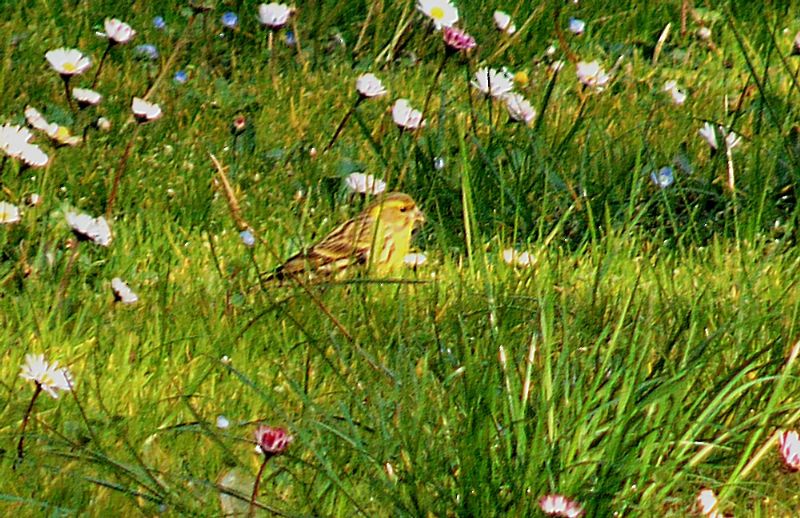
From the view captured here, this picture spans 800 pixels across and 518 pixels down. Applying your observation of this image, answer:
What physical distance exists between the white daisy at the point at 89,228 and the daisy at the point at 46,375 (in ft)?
2.11

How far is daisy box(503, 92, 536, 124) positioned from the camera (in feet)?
17.8

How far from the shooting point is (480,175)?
530 cm

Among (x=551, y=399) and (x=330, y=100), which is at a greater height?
(x=330, y=100)

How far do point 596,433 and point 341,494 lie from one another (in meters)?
0.56

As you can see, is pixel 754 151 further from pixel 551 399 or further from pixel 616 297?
pixel 551 399

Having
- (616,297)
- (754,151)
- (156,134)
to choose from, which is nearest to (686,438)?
(616,297)

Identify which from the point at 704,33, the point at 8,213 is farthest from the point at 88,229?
the point at 704,33

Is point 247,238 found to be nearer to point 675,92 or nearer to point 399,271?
point 399,271

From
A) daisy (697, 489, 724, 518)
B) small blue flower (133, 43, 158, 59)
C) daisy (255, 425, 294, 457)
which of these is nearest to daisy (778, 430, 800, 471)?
daisy (697, 489, 724, 518)

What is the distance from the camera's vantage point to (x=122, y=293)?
4.09 m

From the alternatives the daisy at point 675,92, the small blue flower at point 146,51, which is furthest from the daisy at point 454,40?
the small blue flower at point 146,51

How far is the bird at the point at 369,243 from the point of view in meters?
4.57

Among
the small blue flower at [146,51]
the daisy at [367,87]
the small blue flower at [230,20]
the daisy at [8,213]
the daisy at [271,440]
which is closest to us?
the daisy at [271,440]

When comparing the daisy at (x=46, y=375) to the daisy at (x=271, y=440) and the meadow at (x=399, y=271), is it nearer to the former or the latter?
the meadow at (x=399, y=271)
